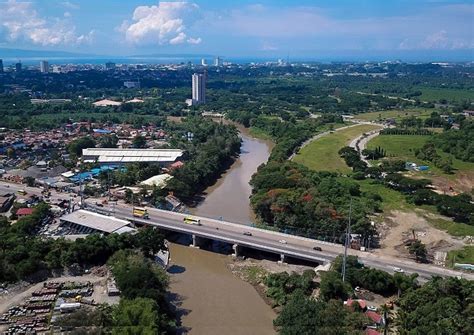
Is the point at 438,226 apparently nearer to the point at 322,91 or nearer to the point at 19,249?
the point at 19,249

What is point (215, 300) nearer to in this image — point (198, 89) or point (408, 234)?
point (408, 234)

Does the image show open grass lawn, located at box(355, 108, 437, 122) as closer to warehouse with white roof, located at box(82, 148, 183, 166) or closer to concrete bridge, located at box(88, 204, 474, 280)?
warehouse with white roof, located at box(82, 148, 183, 166)

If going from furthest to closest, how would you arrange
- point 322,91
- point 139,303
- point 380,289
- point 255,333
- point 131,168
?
point 322,91, point 131,168, point 380,289, point 255,333, point 139,303

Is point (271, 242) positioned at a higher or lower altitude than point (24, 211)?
lower

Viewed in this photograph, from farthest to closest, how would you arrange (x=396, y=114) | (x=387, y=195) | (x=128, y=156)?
(x=396, y=114), (x=128, y=156), (x=387, y=195)

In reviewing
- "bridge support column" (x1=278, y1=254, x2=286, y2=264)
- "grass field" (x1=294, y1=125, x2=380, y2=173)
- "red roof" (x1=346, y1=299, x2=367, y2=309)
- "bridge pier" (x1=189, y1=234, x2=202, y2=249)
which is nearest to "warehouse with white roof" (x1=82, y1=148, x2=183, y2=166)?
"grass field" (x1=294, y1=125, x2=380, y2=173)

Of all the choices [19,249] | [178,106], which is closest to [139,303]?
[19,249]

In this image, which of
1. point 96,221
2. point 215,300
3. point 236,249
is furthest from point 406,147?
point 215,300
